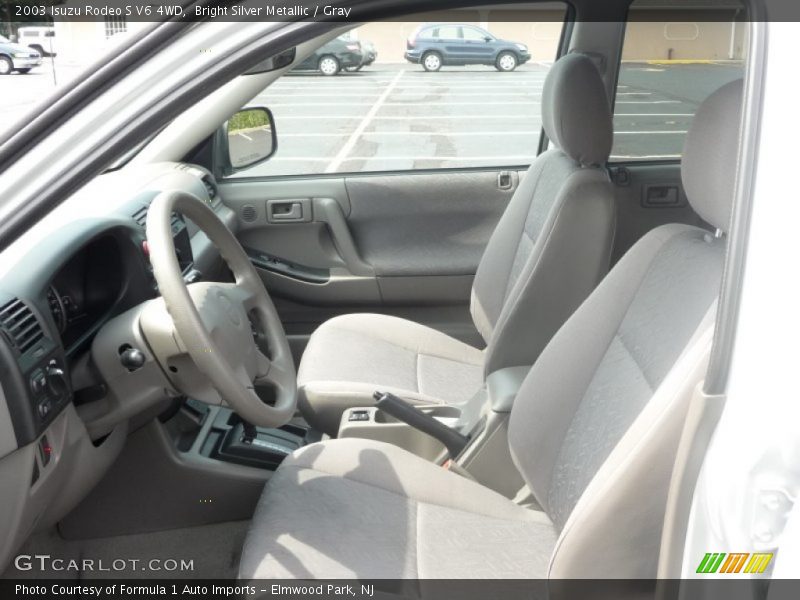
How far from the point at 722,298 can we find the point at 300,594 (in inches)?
32.0

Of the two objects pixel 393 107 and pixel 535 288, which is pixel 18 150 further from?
pixel 393 107

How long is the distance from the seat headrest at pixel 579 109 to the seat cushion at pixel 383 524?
808 mm

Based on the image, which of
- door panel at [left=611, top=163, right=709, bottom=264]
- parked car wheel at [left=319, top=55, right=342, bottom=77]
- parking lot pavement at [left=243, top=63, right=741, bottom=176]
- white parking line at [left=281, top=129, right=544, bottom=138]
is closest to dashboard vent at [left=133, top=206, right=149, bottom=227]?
parking lot pavement at [left=243, top=63, right=741, bottom=176]

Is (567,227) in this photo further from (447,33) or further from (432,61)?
(432,61)

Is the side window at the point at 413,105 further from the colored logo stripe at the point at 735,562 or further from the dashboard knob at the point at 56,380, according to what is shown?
the colored logo stripe at the point at 735,562

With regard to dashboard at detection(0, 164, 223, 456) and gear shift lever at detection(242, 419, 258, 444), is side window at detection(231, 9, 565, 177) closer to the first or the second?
dashboard at detection(0, 164, 223, 456)

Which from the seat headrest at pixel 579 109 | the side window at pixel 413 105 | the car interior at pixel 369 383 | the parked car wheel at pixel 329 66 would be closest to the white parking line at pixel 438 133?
the side window at pixel 413 105

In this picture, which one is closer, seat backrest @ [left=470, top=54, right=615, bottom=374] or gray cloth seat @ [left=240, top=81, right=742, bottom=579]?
gray cloth seat @ [left=240, top=81, right=742, bottom=579]

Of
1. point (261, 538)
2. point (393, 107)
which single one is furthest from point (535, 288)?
point (393, 107)

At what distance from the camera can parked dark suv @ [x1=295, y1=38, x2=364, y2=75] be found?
9.91 ft

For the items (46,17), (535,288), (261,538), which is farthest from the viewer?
(535,288)

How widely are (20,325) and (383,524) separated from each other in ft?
2.30

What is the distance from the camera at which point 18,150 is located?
121 centimetres

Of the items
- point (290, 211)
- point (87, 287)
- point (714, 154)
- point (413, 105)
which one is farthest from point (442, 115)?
point (714, 154)
